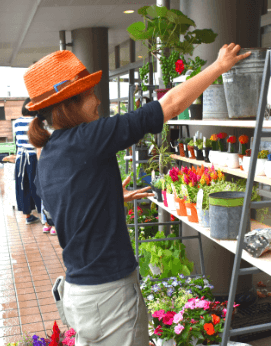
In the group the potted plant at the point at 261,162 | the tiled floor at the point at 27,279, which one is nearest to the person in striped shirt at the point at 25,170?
the tiled floor at the point at 27,279

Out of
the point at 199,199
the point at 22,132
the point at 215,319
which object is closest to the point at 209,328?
the point at 215,319

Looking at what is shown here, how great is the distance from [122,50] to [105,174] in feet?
27.7

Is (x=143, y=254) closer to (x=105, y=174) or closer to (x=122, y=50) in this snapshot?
(x=105, y=174)

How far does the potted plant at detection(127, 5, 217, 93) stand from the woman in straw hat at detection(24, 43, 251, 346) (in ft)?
4.60

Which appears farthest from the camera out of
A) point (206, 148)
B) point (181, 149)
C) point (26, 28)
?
point (26, 28)

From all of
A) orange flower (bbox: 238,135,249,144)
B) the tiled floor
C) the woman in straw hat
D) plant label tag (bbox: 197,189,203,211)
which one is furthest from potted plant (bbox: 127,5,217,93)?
the tiled floor

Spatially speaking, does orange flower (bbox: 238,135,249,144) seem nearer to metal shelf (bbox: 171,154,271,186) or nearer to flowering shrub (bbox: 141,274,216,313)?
metal shelf (bbox: 171,154,271,186)

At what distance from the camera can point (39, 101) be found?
4.86 feet

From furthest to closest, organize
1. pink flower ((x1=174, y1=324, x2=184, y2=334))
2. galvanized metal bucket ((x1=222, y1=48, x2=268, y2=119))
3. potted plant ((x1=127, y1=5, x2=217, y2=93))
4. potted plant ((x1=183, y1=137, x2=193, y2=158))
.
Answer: potted plant ((x1=183, y1=137, x2=193, y2=158)) → potted plant ((x1=127, y1=5, x2=217, y2=93)) → pink flower ((x1=174, y1=324, x2=184, y2=334)) → galvanized metal bucket ((x1=222, y1=48, x2=268, y2=119))

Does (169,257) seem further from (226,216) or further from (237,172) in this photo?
(226,216)

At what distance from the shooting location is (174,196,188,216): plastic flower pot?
264 centimetres

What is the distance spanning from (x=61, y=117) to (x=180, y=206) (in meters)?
1.38

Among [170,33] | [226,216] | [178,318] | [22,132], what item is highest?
[170,33]

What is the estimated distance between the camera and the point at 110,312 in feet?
4.81
